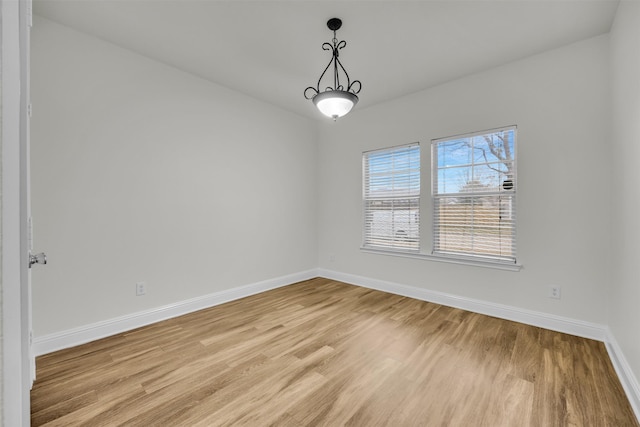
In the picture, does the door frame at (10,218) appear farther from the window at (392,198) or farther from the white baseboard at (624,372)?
the window at (392,198)

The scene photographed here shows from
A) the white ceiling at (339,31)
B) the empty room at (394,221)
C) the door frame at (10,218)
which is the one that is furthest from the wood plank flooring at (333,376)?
the white ceiling at (339,31)

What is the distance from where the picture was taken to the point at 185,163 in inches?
125

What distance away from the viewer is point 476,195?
321 centimetres

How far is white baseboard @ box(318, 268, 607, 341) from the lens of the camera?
8.46ft

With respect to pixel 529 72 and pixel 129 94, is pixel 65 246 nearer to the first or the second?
pixel 129 94

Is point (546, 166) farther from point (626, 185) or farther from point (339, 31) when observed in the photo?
point (339, 31)

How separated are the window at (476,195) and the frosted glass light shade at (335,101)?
1.75 meters

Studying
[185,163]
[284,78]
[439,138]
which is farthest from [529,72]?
[185,163]

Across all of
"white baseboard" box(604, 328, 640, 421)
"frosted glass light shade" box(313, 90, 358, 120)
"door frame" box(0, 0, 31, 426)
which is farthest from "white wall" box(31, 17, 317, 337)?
"white baseboard" box(604, 328, 640, 421)

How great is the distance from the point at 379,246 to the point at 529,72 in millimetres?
2679

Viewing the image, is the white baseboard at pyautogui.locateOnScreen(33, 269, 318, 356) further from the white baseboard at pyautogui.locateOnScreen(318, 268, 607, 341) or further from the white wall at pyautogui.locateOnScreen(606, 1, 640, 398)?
the white wall at pyautogui.locateOnScreen(606, 1, 640, 398)

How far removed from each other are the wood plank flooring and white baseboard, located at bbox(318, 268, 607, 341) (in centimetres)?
11

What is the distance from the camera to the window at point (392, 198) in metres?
3.80

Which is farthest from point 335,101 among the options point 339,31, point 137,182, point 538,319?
point 538,319
